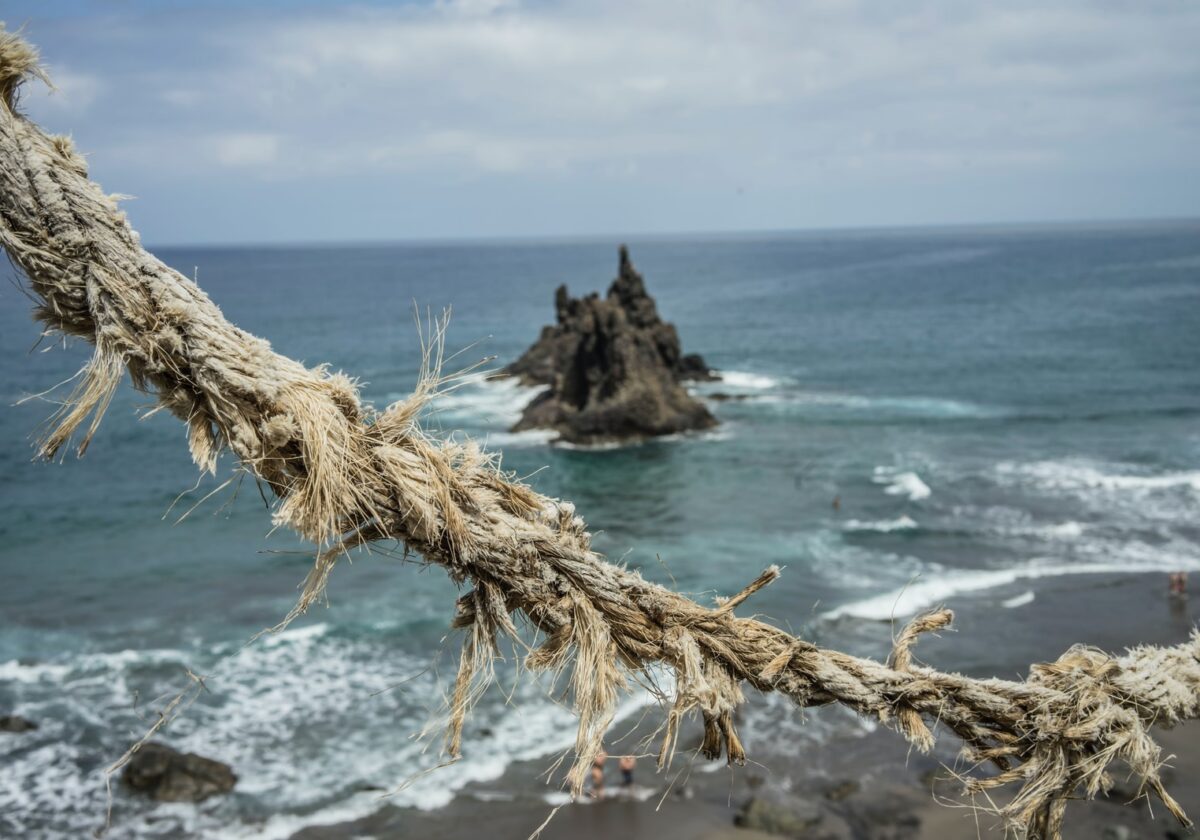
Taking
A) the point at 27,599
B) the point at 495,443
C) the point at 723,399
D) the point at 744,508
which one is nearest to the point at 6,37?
the point at 27,599

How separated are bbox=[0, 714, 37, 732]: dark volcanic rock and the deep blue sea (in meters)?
0.36

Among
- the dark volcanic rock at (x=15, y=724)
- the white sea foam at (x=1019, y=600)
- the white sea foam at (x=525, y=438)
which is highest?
the white sea foam at (x=525, y=438)

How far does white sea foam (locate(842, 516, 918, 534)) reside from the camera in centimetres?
2925

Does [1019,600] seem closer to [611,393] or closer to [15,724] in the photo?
[611,393]

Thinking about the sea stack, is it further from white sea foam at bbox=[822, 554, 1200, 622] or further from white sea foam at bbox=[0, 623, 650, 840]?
white sea foam at bbox=[0, 623, 650, 840]

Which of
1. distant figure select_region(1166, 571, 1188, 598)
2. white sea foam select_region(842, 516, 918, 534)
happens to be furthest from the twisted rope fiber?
white sea foam select_region(842, 516, 918, 534)

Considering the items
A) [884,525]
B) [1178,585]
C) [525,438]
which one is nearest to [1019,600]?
[1178,585]

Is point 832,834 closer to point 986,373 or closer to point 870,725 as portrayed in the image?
point 870,725

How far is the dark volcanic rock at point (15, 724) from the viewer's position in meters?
18.2

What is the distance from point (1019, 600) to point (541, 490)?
16.2m

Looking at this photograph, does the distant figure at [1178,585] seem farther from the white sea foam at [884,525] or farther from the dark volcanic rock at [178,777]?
the dark volcanic rock at [178,777]

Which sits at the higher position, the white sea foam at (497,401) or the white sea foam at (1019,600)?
the white sea foam at (497,401)

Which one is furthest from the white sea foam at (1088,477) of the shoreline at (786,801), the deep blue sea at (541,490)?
the shoreline at (786,801)

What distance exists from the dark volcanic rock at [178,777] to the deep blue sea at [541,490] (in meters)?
0.30
